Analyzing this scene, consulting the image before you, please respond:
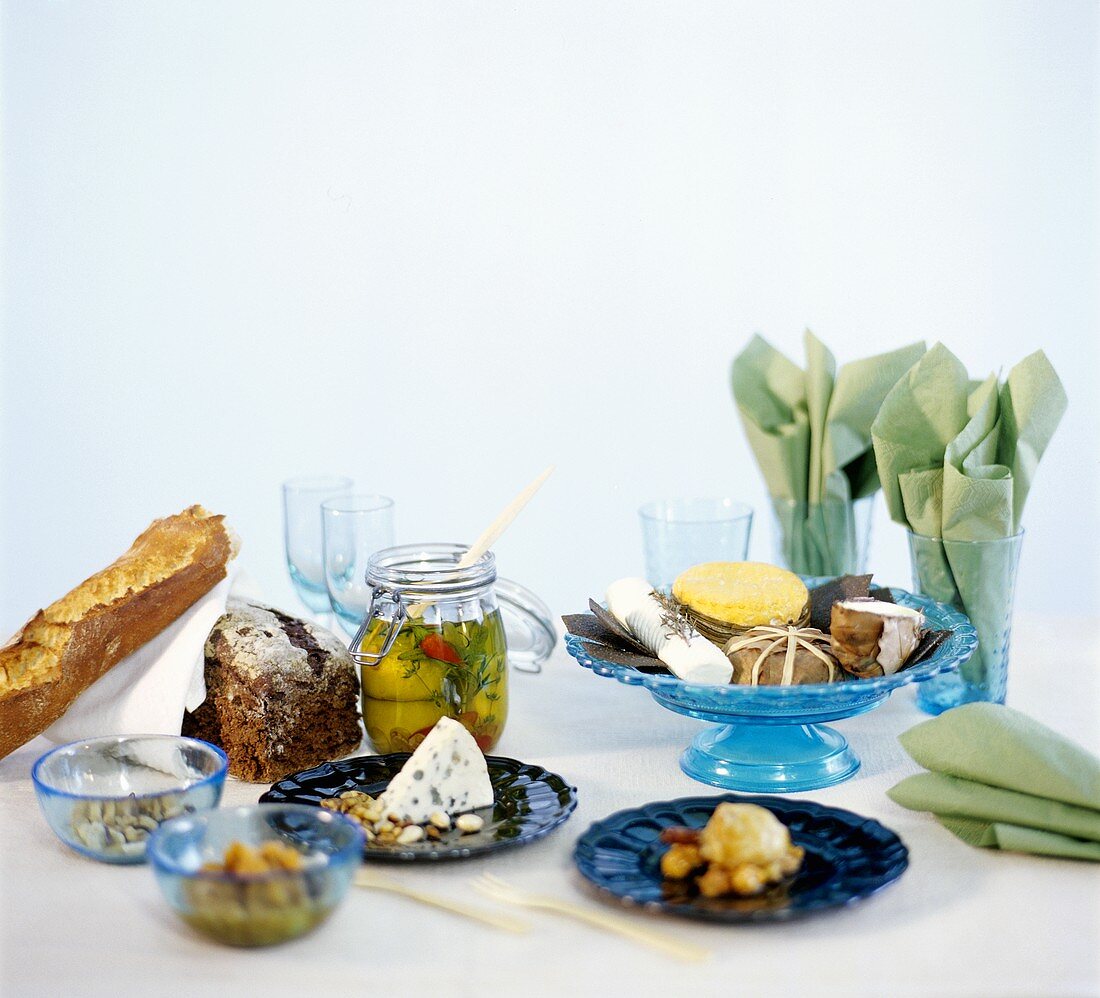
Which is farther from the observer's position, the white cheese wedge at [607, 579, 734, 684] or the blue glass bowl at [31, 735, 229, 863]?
the white cheese wedge at [607, 579, 734, 684]

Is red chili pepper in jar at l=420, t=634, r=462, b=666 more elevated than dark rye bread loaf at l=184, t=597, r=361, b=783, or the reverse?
red chili pepper in jar at l=420, t=634, r=462, b=666

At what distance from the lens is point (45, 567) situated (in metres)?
2.64

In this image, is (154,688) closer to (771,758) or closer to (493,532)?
(493,532)

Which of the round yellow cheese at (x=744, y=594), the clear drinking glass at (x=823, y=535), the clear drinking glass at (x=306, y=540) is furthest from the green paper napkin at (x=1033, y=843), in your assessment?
the clear drinking glass at (x=306, y=540)

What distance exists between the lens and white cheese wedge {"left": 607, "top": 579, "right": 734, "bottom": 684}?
1073 mm

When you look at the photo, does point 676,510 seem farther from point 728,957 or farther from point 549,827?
point 728,957

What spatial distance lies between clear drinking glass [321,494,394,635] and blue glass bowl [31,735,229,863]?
1.08 feet

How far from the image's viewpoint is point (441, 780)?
1.00m

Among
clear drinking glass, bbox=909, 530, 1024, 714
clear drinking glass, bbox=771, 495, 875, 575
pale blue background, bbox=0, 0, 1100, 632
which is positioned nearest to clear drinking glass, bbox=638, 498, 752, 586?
clear drinking glass, bbox=771, 495, 875, 575

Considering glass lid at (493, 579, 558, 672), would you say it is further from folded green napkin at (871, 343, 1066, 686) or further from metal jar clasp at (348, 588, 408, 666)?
folded green napkin at (871, 343, 1066, 686)

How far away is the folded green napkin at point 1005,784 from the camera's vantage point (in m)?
0.95

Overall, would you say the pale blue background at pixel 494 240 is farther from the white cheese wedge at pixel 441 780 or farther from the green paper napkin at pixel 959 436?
the white cheese wedge at pixel 441 780

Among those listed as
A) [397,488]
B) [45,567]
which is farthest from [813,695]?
[45,567]

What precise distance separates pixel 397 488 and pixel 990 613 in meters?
1.55
